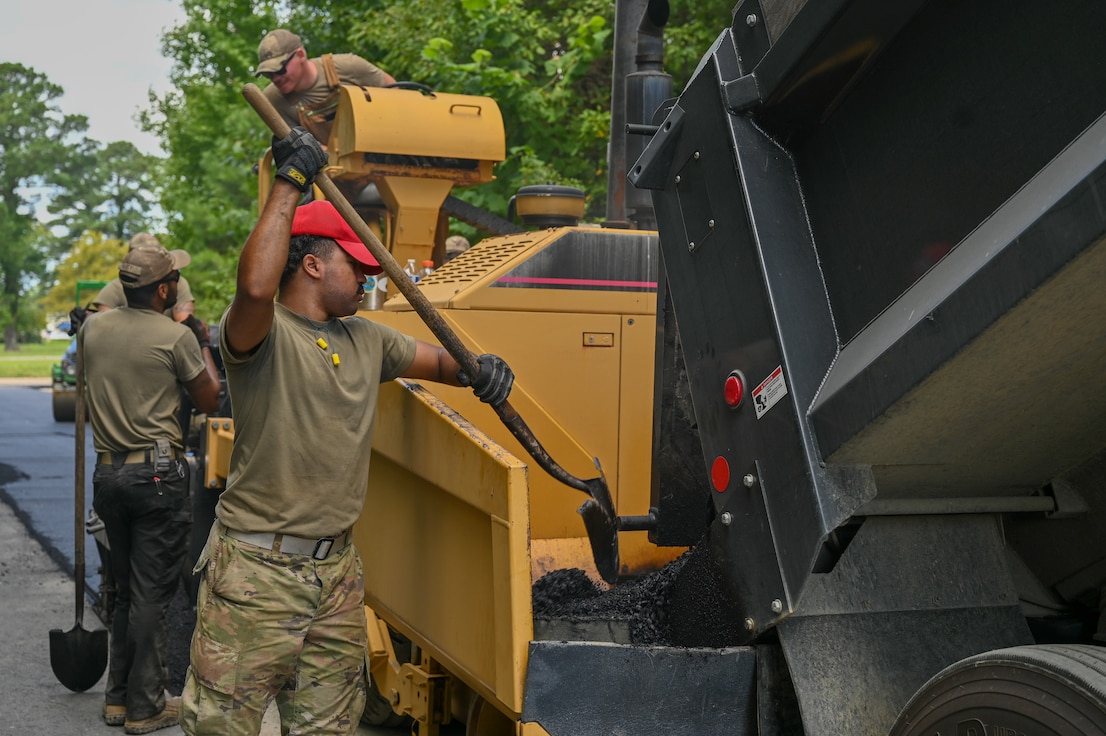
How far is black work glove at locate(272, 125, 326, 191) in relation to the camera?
3.05 meters

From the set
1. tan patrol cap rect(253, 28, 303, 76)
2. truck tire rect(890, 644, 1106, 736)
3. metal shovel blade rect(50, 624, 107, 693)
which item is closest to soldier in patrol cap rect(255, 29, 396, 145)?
tan patrol cap rect(253, 28, 303, 76)

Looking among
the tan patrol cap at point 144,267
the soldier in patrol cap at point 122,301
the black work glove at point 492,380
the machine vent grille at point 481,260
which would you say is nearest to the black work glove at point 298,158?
the black work glove at point 492,380

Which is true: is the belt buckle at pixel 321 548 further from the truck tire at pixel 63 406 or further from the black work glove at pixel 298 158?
the truck tire at pixel 63 406

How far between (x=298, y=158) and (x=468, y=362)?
80 centimetres

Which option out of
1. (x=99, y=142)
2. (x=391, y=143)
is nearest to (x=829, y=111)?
(x=391, y=143)

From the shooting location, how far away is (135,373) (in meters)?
5.33

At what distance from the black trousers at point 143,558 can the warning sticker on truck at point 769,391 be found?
3.44m

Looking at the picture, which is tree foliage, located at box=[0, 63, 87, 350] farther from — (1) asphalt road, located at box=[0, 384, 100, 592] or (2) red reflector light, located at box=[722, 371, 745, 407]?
(2) red reflector light, located at box=[722, 371, 745, 407]

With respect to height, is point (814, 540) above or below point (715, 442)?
below

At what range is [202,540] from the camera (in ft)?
23.1

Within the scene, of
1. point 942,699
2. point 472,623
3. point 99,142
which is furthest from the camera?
point 99,142

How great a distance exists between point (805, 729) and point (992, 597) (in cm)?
55

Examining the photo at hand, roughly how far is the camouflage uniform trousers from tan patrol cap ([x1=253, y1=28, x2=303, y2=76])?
3829 millimetres

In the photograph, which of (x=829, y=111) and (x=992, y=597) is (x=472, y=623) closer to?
(x=992, y=597)
